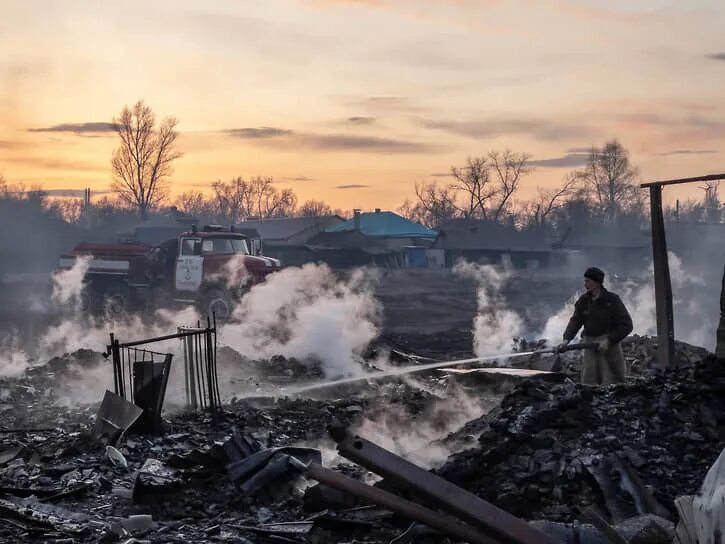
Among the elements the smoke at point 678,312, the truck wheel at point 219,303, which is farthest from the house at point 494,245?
the truck wheel at point 219,303

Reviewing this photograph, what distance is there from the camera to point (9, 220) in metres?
71.5

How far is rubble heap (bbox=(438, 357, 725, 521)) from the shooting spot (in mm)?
5957

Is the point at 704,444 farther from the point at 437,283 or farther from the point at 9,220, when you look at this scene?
the point at 9,220

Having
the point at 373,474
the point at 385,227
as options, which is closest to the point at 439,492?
the point at 373,474

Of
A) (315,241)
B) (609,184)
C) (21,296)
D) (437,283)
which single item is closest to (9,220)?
(315,241)

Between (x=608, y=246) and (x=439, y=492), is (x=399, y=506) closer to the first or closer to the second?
(x=439, y=492)

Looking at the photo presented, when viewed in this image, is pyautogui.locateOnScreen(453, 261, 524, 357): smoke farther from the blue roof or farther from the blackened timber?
the blackened timber

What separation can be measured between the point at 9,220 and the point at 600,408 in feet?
237

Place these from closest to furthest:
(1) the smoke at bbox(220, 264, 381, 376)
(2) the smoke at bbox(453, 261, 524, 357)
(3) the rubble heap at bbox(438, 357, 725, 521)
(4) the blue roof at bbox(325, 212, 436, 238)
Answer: (3) the rubble heap at bbox(438, 357, 725, 521), (1) the smoke at bbox(220, 264, 381, 376), (2) the smoke at bbox(453, 261, 524, 357), (4) the blue roof at bbox(325, 212, 436, 238)

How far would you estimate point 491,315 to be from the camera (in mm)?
30172

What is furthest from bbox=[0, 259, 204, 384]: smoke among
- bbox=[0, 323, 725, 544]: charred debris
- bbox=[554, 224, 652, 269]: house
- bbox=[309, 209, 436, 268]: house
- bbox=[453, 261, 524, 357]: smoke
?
bbox=[554, 224, 652, 269]: house

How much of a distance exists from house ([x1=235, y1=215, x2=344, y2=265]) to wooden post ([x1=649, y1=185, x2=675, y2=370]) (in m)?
48.2

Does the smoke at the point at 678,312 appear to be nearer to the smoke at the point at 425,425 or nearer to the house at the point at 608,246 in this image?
the smoke at the point at 425,425

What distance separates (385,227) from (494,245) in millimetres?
10558
